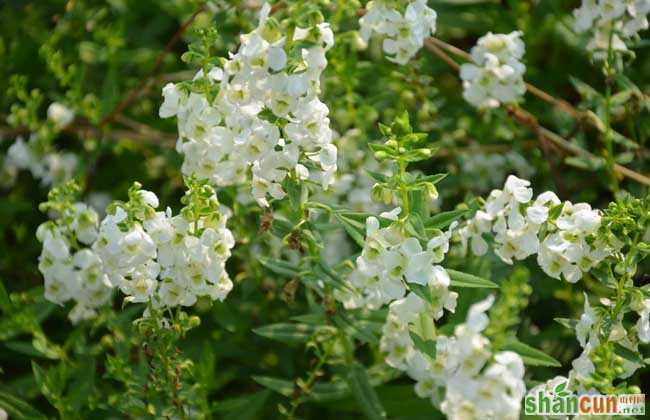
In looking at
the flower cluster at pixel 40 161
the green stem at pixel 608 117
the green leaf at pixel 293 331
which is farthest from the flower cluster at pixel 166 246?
the flower cluster at pixel 40 161

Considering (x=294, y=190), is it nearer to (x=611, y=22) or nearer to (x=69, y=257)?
(x=69, y=257)

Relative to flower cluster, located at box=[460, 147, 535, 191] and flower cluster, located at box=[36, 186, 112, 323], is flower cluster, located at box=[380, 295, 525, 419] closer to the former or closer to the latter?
flower cluster, located at box=[36, 186, 112, 323]

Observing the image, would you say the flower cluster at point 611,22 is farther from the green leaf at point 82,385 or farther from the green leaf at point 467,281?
the green leaf at point 82,385

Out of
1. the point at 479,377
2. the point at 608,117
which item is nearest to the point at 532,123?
the point at 608,117

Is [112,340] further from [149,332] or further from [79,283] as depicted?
[149,332]

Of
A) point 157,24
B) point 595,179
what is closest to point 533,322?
point 595,179

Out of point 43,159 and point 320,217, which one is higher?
point 320,217

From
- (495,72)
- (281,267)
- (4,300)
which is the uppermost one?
(495,72)
